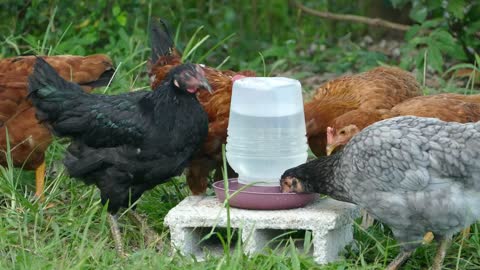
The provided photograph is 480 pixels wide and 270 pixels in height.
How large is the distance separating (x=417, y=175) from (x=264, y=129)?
99 cm

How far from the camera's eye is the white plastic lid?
509cm

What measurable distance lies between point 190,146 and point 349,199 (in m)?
0.90

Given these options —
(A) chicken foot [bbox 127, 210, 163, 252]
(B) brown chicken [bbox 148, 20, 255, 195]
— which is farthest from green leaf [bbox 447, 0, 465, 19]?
(A) chicken foot [bbox 127, 210, 163, 252]

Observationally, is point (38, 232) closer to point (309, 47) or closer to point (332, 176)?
point (332, 176)

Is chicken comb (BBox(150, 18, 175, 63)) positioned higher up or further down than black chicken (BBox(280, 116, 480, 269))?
higher up

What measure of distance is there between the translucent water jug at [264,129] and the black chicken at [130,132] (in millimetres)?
196

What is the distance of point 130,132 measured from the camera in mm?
5031

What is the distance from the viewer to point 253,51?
845 cm

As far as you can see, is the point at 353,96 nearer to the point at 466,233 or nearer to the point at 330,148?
the point at 330,148

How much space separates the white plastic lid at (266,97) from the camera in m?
5.09

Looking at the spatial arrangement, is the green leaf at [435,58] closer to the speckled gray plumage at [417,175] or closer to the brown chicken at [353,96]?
the brown chicken at [353,96]

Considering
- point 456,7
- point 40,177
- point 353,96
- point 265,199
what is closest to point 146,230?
point 265,199

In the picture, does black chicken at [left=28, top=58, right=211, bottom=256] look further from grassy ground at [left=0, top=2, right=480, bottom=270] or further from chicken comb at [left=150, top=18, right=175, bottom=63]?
chicken comb at [left=150, top=18, right=175, bottom=63]

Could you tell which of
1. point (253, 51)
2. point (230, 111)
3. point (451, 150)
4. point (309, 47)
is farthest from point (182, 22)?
point (451, 150)
